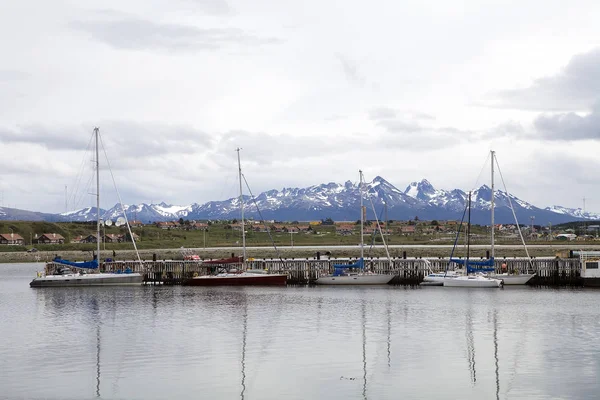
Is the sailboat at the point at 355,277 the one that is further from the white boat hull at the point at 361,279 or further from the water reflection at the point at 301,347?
the water reflection at the point at 301,347

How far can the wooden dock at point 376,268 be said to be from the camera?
4076 inches

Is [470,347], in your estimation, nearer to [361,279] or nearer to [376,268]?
[361,279]

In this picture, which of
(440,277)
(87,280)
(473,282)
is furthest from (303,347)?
(87,280)

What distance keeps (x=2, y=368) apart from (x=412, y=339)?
2693 centimetres

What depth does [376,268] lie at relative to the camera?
110 m

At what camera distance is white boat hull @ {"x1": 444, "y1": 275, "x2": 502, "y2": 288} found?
99.9m

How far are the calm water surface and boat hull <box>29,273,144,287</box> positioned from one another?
17.6 metres

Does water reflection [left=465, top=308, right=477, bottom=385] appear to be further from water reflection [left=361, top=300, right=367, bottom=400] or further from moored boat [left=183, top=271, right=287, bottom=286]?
moored boat [left=183, top=271, right=287, bottom=286]

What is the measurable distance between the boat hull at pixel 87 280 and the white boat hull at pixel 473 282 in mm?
42222

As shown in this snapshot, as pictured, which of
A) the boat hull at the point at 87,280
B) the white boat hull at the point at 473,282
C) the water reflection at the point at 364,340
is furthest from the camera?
the boat hull at the point at 87,280

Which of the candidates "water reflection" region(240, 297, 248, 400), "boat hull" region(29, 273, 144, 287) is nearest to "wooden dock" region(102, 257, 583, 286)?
"boat hull" region(29, 273, 144, 287)

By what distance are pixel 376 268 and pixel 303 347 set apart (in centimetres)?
5922

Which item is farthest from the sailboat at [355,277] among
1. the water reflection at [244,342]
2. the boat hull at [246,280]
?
the water reflection at [244,342]

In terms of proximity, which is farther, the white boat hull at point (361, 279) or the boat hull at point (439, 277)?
the white boat hull at point (361, 279)
